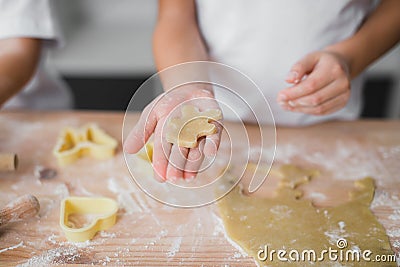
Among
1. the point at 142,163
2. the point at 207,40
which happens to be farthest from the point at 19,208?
the point at 207,40

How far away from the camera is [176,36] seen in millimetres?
904

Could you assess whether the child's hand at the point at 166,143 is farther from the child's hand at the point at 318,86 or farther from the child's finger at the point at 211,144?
the child's hand at the point at 318,86

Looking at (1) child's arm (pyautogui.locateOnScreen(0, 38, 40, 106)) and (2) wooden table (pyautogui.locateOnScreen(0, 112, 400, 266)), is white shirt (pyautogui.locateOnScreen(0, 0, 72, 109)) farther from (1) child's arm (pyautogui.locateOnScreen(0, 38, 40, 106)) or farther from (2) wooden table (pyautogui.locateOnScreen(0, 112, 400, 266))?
(2) wooden table (pyautogui.locateOnScreen(0, 112, 400, 266))

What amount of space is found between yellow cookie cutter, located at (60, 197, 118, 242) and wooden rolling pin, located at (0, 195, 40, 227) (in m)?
0.04

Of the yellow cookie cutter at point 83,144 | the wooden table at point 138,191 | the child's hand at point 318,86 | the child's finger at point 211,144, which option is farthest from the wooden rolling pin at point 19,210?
the child's hand at point 318,86

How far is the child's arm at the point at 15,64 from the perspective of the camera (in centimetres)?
90

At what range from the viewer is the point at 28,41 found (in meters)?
0.96

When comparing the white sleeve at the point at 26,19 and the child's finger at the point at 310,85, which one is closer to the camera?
the child's finger at the point at 310,85

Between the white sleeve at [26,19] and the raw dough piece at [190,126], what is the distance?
405 millimetres

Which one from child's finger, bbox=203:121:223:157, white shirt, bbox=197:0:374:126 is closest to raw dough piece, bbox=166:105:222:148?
child's finger, bbox=203:121:223:157

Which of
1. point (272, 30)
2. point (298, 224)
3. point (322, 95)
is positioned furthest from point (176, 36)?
point (298, 224)

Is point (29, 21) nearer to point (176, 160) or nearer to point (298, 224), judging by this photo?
point (176, 160)

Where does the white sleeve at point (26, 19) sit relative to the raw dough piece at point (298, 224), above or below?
above

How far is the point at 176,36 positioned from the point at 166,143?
0.94ft
